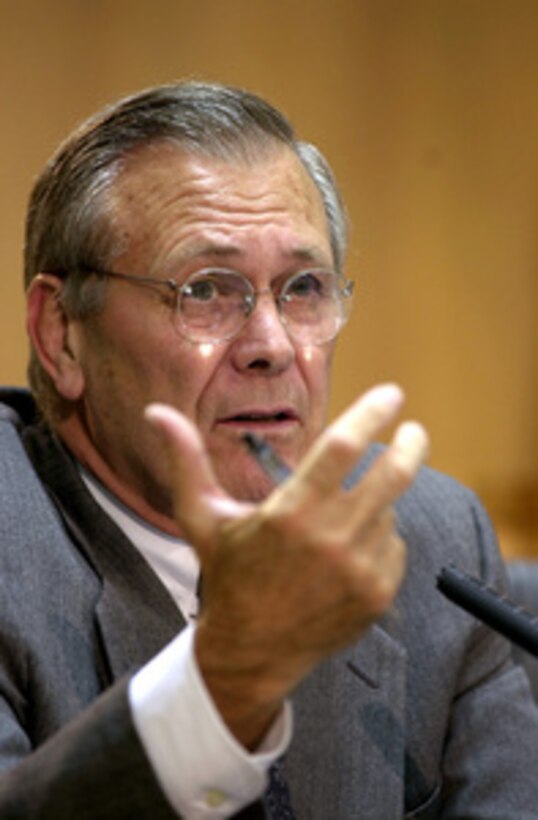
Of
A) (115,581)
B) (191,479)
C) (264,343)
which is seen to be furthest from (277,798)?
(191,479)

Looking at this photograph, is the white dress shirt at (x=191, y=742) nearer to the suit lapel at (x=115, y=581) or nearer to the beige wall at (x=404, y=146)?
the suit lapel at (x=115, y=581)

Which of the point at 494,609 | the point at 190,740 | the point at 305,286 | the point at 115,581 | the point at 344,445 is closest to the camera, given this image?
the point at 344,445

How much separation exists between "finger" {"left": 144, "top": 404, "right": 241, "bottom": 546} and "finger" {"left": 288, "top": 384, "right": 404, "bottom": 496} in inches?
2.9

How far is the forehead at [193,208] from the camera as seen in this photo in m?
1.63

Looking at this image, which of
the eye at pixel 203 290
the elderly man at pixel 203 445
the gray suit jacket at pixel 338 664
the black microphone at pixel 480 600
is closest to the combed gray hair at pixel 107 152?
the elderly man at pixel 203 445

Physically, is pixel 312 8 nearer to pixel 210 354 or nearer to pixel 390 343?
pixel 390 343

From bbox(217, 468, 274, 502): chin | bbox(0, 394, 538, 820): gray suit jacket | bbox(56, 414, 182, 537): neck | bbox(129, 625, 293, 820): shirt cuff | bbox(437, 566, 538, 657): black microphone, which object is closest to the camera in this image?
bbox(129, 625, 293, 820): shirt cuff

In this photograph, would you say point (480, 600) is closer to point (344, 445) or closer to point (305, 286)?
Result: point (344, 445)

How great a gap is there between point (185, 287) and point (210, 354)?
92mm

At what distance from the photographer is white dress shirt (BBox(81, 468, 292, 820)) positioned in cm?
110

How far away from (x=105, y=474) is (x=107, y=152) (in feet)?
1.35

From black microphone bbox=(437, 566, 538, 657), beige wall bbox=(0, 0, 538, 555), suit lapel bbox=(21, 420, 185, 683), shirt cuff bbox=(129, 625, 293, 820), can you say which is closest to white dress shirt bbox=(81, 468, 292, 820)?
shirt cuff bbox=(129, 625, 293, 820)

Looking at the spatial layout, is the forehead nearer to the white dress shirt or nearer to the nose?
the nose

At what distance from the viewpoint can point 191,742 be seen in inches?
43.5
